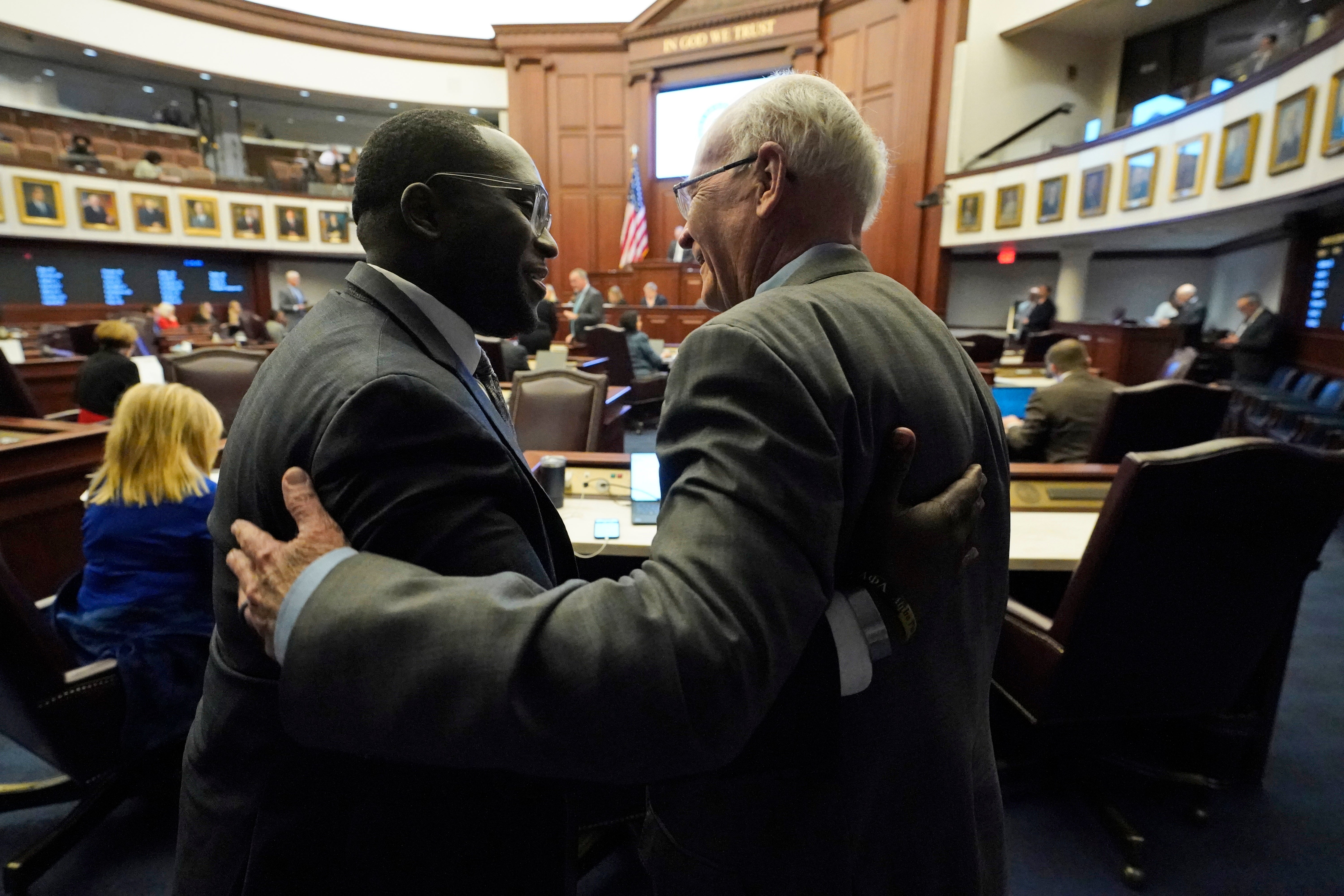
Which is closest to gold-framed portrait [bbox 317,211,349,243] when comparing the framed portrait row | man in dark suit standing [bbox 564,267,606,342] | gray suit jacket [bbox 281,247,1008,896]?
the framed portrait row

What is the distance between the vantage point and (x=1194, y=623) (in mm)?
1640

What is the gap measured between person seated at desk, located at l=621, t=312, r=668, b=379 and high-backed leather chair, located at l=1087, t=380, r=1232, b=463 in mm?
4226

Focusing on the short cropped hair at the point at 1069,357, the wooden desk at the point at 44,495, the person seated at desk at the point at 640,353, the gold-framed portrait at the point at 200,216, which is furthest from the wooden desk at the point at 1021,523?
the gold-framed portrait at the point at 200,216

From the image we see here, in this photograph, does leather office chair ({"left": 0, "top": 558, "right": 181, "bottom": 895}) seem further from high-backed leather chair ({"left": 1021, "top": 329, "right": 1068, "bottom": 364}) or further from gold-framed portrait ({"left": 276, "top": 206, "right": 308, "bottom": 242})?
gold-framed portrait ({"left": 276, "top": 206, "right": 308, "bottom": 242})

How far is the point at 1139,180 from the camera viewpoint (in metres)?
8.32

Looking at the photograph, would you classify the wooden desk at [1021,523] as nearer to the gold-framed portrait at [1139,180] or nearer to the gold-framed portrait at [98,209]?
the gold-framed portrait at [1139,180]

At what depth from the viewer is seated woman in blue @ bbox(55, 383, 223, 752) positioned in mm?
1716

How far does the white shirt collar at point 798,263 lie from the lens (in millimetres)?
874

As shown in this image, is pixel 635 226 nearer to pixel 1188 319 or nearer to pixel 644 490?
pixel 1188 319

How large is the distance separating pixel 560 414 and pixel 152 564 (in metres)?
1.59

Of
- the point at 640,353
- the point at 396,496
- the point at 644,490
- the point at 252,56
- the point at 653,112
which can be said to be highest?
the point at 252,56

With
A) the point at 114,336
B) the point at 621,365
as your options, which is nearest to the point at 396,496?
the point at 114,336

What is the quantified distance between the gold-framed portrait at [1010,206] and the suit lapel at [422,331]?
10.9 meters

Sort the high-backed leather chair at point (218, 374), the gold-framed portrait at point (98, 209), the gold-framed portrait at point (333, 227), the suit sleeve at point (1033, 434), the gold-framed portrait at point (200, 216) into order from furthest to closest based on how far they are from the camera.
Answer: the gold-framed portrait at point (333, 227) < the gold-framed portrait at point (200, 216) < the gold-framed portrait at point (98, 209) < the high-backed leather chair at point (218, 374) < the suit sleeve at point (1033, 434)
